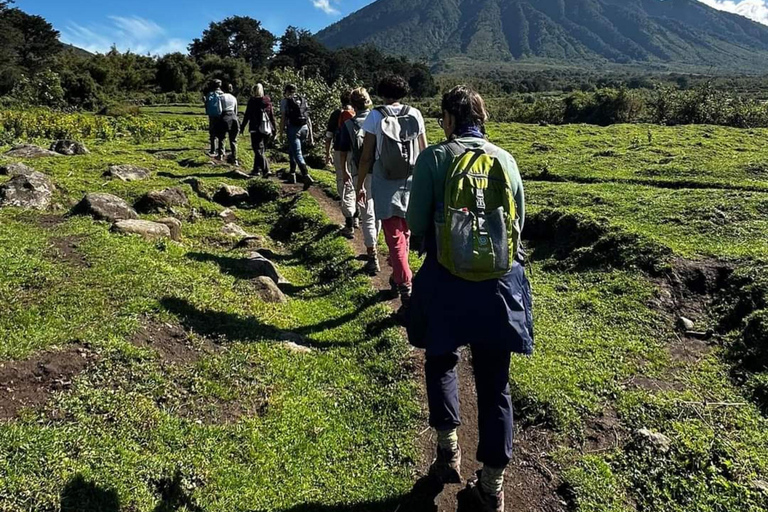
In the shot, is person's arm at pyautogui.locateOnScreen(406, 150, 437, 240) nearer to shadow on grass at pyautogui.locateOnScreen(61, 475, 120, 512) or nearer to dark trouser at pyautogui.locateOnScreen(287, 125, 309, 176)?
shadow on grass at pyautogui.locateOnScreen(61, 475, 120, 512)

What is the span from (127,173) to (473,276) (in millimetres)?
11833

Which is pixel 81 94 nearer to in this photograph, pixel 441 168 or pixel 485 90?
pixel 441 168

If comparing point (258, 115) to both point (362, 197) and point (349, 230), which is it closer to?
point (349, 230)

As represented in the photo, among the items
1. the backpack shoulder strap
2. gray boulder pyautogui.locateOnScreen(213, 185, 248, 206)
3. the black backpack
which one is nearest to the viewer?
the backpack shoulder strap

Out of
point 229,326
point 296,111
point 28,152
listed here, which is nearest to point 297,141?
point 296,111

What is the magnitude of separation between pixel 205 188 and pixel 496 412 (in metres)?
10.6

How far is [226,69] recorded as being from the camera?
69438mm

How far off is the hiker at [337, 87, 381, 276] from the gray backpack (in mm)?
1111

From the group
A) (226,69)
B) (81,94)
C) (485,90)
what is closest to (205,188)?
(81,94)

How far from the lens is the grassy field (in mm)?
3834

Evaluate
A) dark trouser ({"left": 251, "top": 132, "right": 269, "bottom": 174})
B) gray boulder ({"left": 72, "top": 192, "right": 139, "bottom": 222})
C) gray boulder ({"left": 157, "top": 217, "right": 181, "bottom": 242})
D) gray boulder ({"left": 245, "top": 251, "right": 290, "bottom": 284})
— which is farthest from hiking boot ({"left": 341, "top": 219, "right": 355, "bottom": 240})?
dark trouser ({"left": 251, "top": 132, "right": 269, "bottom": 174})

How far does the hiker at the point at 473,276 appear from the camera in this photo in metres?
3.28

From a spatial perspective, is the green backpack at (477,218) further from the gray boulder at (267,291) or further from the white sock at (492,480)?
the gray boulder at (267,291)

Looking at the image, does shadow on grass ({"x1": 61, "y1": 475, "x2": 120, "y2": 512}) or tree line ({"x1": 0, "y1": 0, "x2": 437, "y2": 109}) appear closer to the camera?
shadow on grass ({"x1": 61, "y1": 475, "x2": 120, "y2": 512})
